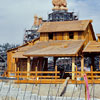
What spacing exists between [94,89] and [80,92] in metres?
1.15

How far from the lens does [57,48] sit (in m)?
24.0

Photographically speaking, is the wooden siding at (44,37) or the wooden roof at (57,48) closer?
the wooden roof at (57,48)

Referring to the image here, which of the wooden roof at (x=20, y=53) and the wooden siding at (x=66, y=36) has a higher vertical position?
the wooden siding at (x=66, y=36)

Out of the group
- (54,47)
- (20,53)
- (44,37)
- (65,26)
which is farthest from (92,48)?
(20,53)

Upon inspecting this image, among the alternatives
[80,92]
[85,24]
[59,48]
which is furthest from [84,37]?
[80,92]

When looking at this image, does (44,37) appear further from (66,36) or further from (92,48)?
(92,48)

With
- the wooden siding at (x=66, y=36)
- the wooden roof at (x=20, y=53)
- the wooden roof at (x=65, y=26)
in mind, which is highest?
the wooden roof at (x=65, y=26)

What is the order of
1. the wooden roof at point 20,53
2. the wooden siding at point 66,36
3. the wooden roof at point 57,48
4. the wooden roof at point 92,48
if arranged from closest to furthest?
the wooden roof at point 57,48 < the wooden roof at point 92,48 < the wooden siding at point 66,36 < the wooden roof at point 20,53

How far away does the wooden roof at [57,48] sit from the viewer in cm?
2225

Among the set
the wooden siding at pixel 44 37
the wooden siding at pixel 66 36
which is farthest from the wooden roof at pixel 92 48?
the wooden siding at pixel 44 37

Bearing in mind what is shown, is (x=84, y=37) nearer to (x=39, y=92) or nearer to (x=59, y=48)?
(x=59, y=48)

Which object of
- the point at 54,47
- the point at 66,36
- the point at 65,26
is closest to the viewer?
the point at 54,47

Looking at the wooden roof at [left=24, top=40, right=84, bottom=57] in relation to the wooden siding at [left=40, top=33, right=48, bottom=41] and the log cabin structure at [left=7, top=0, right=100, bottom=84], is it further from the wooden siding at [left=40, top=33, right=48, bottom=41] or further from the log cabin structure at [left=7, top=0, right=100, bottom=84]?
the wooden siding at [left=40, top=33, right=48, bottom=41]

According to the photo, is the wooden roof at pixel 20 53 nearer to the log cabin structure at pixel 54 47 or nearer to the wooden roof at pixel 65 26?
the log cabin structure at pixel 54 47
